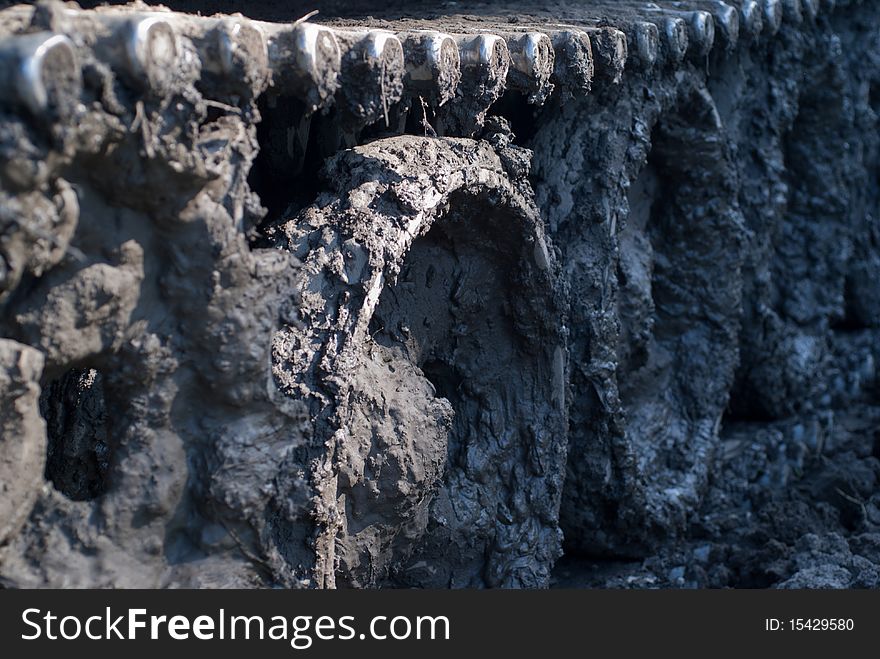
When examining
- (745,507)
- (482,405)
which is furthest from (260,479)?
Result: (745,507)

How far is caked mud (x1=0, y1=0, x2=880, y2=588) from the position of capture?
1920mm

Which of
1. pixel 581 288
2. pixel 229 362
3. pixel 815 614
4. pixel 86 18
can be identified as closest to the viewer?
pixel 86 18

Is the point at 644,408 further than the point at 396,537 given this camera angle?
Yes

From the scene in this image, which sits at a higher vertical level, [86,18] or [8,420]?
[86,18]

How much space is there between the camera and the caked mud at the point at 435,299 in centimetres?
192

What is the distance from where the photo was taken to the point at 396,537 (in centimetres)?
283

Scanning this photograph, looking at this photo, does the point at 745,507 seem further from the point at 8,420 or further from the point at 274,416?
the point at 8,420

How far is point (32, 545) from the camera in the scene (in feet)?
6.53

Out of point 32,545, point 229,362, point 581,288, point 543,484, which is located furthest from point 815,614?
point 32,545

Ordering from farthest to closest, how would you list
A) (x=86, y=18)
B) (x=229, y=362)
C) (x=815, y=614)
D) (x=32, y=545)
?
(x=815, y=614) → (x=229, y=362) → (x=32, y=545) → (x=86, y=18)

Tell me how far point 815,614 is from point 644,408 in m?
1.53

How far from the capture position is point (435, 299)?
3.08 meters

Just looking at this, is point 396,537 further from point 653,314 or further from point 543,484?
point 653,314

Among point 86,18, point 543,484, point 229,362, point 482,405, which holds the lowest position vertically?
point 543,484
